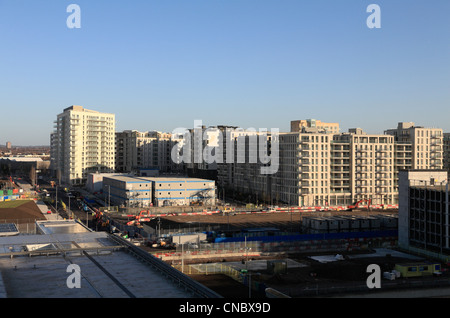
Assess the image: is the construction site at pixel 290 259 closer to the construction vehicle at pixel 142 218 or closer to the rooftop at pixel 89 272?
the construction vehicle at pixel 142 218

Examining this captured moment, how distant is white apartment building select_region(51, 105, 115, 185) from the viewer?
361 feet

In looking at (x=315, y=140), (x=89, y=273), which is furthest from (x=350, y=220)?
(x=89, y=273)

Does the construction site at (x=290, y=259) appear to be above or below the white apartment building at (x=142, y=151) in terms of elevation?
below

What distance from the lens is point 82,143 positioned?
112000mm

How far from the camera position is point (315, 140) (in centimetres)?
7556

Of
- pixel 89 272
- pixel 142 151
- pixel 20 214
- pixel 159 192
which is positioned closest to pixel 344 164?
pixel 159 192

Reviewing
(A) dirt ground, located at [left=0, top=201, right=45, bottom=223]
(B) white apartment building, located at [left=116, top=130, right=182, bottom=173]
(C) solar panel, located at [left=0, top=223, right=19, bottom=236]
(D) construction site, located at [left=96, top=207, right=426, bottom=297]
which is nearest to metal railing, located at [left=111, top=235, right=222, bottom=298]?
(D) construction site, located at [left=96, top=207, right=426, bottom=297]

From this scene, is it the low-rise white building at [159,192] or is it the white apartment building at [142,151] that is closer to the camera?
the low-rise white building at [159,192]

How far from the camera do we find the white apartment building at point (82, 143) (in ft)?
361

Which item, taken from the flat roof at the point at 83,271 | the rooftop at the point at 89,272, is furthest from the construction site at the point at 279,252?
the flat roof at the point at 83,271

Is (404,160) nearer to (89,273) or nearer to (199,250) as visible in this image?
(199,250)

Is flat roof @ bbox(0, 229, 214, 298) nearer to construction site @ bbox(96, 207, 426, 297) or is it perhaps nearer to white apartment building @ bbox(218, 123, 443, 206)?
construction site @ bbox(96, 207, 426, 297)
